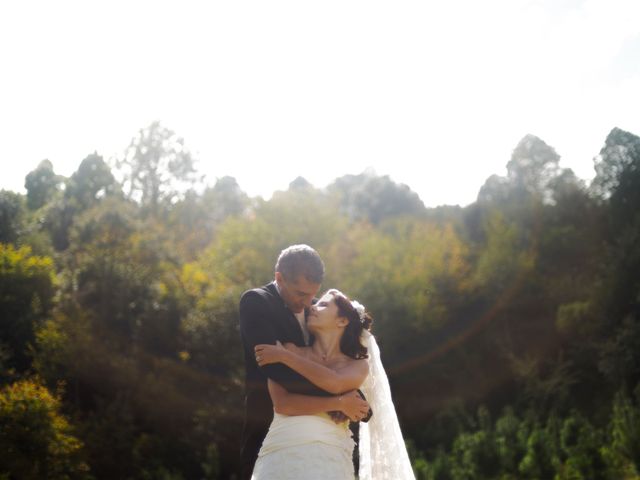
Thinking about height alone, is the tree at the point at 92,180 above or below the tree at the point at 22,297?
above

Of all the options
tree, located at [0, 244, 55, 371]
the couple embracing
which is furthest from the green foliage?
the couple embracing

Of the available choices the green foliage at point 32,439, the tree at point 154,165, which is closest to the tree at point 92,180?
the tree at point 154,165

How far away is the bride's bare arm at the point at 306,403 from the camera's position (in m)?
2.69

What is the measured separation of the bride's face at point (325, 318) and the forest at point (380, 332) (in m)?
14.4

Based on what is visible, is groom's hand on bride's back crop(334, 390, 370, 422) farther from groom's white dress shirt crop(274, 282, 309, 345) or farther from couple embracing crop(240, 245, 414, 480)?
groom's white dress shirt crop(274, 282, 309, 345)

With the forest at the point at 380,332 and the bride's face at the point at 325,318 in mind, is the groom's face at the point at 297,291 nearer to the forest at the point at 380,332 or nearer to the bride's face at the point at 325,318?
the bride's face at the point at 325,318

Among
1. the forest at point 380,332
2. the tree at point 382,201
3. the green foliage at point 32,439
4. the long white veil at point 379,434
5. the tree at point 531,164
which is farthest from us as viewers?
the tree at point 382,201

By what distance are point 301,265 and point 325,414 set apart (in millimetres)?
556

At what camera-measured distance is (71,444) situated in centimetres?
1705

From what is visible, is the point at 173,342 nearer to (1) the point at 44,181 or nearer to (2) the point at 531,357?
(2) the point at 531,357

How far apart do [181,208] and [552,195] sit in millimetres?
18743

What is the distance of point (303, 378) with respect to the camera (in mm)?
2719

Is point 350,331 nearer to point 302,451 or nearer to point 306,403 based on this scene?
point 306,403

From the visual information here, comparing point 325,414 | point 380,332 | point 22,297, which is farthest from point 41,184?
point 325,414
